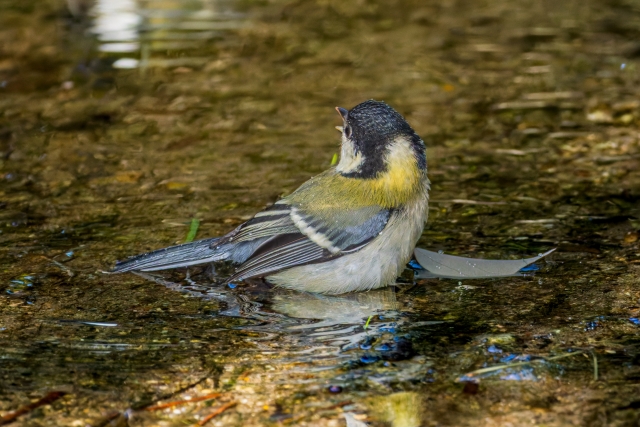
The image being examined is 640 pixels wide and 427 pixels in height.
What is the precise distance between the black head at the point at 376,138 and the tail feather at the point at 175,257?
95cm

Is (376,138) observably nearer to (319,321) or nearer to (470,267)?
(470,267)

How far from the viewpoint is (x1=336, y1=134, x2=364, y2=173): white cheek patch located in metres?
5.00

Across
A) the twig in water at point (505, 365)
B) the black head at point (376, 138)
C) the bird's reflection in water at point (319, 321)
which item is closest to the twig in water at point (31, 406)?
the bird's reflection in water at point (319, 321)

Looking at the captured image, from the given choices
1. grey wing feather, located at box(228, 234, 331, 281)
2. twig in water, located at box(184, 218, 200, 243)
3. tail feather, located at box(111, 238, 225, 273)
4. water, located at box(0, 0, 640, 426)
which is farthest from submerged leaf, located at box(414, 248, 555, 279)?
twig in water, located at box(184, 218, 200, 243)

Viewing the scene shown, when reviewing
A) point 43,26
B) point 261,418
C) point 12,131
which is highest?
point 43,26

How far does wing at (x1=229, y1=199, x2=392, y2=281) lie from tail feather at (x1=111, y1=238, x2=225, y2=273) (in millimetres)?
206

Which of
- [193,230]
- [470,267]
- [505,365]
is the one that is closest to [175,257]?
[193,230]

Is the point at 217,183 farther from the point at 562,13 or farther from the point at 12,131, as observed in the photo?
the point at 562,13

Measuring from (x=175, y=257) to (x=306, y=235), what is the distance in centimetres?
79

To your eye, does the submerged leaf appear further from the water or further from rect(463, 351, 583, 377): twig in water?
rect(463, 351, 583, 377): twig in water

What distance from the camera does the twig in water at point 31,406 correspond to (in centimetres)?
353

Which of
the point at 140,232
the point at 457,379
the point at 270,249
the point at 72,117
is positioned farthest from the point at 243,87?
the point at 457,379

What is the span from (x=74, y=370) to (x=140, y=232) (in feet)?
5.66

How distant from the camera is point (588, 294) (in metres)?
4.63
